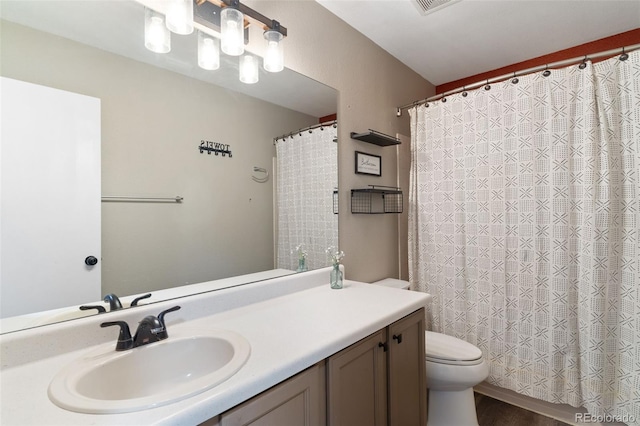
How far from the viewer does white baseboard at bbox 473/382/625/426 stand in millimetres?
1723

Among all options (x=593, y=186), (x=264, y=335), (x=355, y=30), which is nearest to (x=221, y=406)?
(x=264, y=335)

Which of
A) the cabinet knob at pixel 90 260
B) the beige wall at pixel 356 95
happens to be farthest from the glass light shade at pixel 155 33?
Answer: the cabinet knob at pixel 90 260

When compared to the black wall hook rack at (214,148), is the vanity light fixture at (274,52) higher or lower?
higher

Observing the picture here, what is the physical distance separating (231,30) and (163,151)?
583 millimetres

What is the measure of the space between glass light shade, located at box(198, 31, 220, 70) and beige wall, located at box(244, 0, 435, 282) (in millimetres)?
234

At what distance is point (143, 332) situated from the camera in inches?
35.6

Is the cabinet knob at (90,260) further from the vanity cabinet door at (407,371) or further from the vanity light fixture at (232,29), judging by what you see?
the vanity cabinet door at (407,371)

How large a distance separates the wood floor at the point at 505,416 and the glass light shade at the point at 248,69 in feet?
7.71

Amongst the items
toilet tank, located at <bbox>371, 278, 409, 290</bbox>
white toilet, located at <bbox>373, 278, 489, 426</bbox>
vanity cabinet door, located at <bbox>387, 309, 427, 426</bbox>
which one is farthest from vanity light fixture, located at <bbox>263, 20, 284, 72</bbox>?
white toilet, located at <bbox>373, 278, 489, 426</bbox>

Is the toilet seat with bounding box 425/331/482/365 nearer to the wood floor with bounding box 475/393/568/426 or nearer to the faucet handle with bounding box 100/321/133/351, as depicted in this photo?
the wood floor with bounding box 475/393/568/426

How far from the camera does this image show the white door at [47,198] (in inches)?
32.3

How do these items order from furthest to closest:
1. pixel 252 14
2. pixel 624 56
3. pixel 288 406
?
pixel 624 56 → pixel 252 14 → pixel 288 406

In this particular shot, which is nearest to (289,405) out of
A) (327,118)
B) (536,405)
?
(327,118)

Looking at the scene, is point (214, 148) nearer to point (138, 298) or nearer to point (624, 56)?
point (138, 298)
